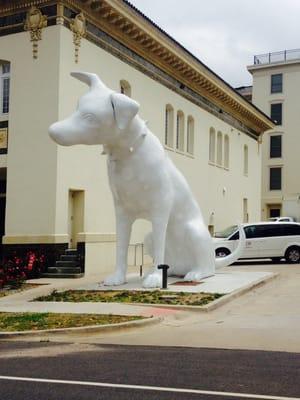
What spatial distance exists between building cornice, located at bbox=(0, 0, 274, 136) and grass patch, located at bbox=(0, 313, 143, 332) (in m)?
11.7

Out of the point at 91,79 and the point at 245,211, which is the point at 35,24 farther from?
the point at 245,211

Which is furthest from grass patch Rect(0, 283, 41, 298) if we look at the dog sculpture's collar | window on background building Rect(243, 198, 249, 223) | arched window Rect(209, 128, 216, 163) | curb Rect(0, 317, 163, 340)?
window on background building Rect(243, 198, 249, 223)

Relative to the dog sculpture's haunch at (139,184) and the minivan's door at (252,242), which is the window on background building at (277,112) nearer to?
the minivan's door at (252,242)

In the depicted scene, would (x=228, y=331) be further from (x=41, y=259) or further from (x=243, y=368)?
(x=41, y=259)

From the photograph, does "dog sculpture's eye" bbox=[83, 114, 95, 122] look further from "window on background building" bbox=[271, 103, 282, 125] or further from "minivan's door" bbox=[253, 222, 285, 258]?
"window on background building" bbox=[271, 103, 282, 125]

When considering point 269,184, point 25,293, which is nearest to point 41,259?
point 25,293

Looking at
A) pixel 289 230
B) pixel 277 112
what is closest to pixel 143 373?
pixel 289 230

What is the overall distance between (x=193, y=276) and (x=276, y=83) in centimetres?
4482

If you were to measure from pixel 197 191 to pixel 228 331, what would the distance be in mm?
21016

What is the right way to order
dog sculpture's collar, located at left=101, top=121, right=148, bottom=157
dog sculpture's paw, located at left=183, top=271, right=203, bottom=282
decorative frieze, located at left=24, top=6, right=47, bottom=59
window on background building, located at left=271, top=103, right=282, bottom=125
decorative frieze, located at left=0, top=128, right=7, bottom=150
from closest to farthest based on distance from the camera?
1. dog sculpture's collar, located at left=101, top=121, right=148, bottom=157
2. dog sculpture's paw, located at left=183, top=271, right=203, bottom=282
3. decorative frieze, located at left=24, top=6, right=47, bottom=59
4. decorative frieze, located at left=0, top=128, right=7, bottom=150
5. window on background building, located at left=271, top=103, right=282, bottom=125

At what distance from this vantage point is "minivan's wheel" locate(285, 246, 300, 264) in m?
25.0

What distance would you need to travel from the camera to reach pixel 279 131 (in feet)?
186

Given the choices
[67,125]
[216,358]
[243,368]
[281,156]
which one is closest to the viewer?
[243,368]

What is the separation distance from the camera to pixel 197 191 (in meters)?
30.3
